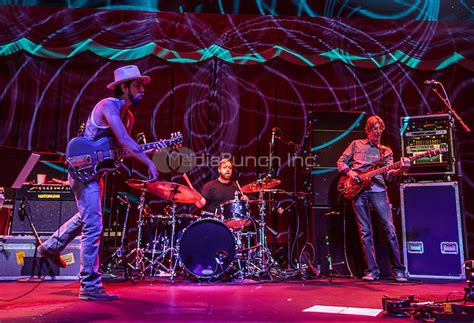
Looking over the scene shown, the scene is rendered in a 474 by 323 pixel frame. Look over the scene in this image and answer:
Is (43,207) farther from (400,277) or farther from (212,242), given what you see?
(400,277)

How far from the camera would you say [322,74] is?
8.06m

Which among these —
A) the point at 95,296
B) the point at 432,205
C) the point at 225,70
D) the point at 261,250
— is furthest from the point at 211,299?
the point at 225,70

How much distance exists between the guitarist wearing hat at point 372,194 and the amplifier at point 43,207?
4.00 meters

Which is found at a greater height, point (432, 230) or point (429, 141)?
point (429, 141)

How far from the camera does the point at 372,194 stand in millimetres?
6039

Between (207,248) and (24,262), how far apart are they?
2508 millimetres

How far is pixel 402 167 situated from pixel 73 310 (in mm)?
4550

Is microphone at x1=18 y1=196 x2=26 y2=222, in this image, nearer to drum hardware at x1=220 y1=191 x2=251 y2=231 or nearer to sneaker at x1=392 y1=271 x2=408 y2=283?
drum hardware at x1=220 y1=191 x2=251 y2=231

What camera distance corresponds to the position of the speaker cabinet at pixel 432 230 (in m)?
5.91

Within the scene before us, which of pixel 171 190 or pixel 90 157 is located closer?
pixel 90 157

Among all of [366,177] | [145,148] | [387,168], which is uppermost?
[145,148]

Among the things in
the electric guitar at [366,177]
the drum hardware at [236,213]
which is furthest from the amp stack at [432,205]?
the drum hardware at [236,213]

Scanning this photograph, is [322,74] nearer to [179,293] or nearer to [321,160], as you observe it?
[321,160]

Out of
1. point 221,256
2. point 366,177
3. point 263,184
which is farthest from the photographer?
point 366,177
